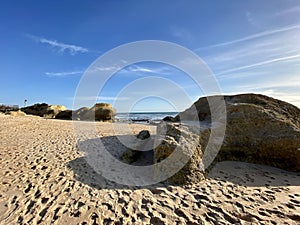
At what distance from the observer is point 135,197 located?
5262 mm

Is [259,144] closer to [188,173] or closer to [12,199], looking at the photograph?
[188,173]

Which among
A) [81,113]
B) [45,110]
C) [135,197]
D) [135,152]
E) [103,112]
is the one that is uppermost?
[45,110]

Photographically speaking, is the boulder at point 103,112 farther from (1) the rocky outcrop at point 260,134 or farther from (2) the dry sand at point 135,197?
(1) the rocky outcrop at point 260,134

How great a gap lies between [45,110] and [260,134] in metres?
37.7

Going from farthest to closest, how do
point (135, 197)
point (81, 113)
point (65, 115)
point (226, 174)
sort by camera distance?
point (65, 115) → point (81, 113) → point (226, 174) → point (135, 197)

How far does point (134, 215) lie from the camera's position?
14.9 feet

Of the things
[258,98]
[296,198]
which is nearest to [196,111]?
[258,98]

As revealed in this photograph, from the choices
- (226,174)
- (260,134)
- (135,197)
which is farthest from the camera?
(260,134)

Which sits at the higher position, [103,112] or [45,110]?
[45,110]

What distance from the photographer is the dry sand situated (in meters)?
4.47

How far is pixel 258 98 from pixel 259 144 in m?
2.41

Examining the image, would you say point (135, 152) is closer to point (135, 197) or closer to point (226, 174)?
point (135, 197)

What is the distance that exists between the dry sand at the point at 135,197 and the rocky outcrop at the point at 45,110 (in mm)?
31672

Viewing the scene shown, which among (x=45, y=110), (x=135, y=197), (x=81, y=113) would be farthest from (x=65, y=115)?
(x=135, y=197)
